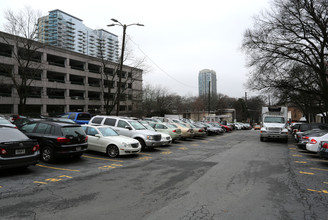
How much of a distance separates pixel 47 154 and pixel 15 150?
2.21 m

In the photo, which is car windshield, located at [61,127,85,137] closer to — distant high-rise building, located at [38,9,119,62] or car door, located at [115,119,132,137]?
car door, located at [115,119,132,137]

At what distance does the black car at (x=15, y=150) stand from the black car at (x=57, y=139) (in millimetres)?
1300

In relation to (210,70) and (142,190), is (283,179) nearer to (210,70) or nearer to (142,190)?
(142,190)

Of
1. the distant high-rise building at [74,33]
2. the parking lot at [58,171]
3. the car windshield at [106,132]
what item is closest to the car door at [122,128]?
the car windshield at [106,132]

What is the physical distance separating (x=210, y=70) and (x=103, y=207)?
62.2 meters

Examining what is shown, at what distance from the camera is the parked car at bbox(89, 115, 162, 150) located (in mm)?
13109

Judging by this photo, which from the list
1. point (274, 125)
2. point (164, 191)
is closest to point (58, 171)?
point (164, 191)

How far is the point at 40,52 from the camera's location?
3912 centimetres

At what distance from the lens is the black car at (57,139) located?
896 centimetres

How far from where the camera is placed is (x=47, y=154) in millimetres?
9172

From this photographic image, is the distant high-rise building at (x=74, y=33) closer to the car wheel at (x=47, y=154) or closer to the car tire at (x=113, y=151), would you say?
the car tire at (x=113, y=151)

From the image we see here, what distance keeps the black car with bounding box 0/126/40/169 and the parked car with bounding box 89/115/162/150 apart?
610 cm

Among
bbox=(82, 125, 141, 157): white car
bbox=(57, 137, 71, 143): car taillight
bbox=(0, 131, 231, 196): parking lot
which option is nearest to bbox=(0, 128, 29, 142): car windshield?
bbox=(0, 131, 231, 196): parking lot

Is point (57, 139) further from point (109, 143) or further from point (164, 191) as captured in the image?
point (164, 191)
